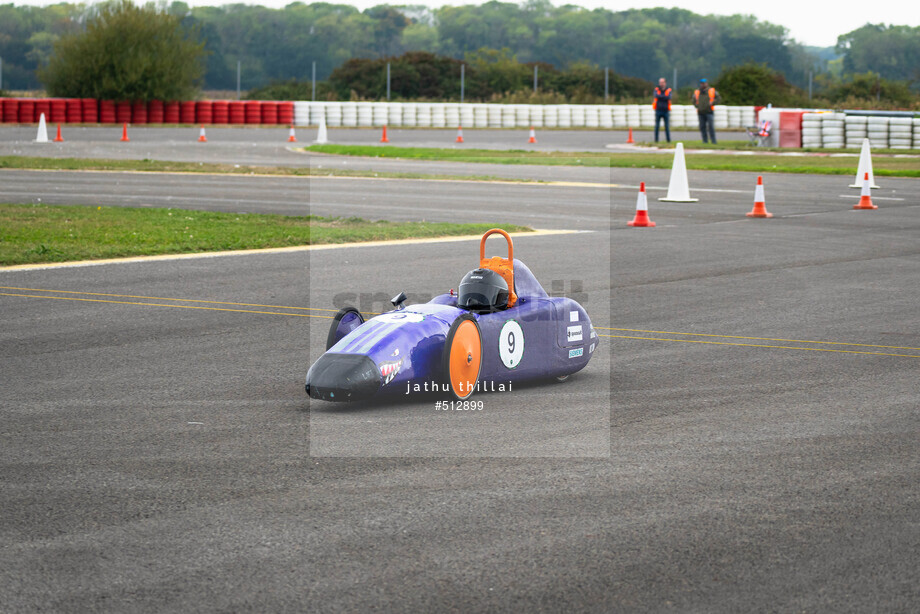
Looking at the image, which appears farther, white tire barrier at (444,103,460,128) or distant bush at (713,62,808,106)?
distant bush at (713,62,808,106)

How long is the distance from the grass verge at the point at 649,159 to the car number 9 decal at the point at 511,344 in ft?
74.7

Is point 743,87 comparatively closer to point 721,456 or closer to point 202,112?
point 202,112

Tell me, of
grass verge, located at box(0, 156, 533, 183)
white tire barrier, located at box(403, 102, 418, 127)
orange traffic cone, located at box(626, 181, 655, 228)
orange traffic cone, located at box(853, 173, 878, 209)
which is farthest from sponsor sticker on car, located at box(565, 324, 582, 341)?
white tire barrier, located at box(403, 102, 418, 127)

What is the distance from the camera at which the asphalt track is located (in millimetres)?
4250

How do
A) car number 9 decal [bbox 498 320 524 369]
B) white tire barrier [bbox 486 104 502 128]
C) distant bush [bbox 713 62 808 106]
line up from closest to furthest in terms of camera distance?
car number 9 decal [bbox 498 320 524 369] < white tire barrier [bbox 486 104 502 128] < distant bush [bbox 713 62 808 106]

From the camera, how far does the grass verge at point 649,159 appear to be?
29380mm

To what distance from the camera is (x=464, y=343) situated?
680 centimetres

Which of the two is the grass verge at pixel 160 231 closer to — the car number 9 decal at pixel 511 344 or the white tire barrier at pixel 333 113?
the car number 9 decal at pixel 511 344

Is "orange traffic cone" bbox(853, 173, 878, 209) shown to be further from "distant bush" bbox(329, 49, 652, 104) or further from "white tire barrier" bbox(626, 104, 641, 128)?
"distant bush" bbox(329, 49, 652, 104)

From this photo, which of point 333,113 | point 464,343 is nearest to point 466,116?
point 333,113

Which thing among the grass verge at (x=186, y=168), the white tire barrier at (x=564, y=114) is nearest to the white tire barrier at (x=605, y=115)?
the white tire barrier at (x=564, y=114)

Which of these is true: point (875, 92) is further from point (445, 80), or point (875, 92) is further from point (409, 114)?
point (409, 114)

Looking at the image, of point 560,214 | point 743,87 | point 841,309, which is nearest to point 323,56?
point 743,87

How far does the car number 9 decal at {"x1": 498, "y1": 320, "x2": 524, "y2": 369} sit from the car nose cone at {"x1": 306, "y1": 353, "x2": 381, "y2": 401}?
0.95 meters
